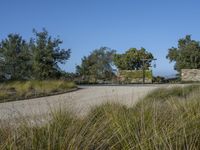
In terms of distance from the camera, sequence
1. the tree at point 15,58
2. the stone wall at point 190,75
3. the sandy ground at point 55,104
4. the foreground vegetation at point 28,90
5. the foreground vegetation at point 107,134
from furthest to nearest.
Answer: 1. the stone wall at point 190,75
2. the tree at point 15,58
3. the foreground vegetation at point 28,90
4. the sandy ground at point 55,104
5. the foreground vegetation at point 107,134

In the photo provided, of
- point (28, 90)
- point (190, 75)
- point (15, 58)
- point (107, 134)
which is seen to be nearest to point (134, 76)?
point (190, 75)

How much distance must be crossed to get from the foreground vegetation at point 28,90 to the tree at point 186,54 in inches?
750

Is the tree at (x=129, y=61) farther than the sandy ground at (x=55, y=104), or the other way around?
the tree at (x=129, y=61)

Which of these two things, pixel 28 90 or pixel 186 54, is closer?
pixel 28 90

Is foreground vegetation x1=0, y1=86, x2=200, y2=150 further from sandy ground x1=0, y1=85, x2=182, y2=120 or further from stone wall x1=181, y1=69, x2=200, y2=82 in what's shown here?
stone wall x1=181, y1=69, x2=200, y2=82

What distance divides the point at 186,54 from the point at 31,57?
56.3 feet

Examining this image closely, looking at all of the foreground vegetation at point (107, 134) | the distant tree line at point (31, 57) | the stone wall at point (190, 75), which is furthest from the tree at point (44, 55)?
the foreground vegetation at point (107, 134)

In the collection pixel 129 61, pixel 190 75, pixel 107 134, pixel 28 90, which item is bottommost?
pixel 107 134

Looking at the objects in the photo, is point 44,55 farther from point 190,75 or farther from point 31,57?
point 190,75

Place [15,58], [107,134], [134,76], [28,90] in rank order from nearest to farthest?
[107,134]
[28,90]
[15,58]
[134,76]

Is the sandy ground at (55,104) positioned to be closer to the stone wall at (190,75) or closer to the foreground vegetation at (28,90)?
the foreground vegetation at (28,90)

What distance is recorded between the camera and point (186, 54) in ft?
133

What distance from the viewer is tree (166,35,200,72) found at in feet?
132

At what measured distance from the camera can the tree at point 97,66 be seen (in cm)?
4012
